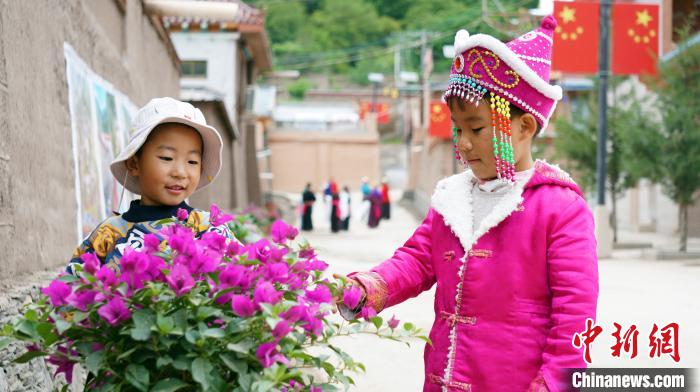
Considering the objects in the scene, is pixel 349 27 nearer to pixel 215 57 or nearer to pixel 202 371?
pixel 215 57

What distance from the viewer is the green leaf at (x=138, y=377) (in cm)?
205

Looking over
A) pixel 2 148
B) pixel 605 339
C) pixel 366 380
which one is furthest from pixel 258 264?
pixel 605 339

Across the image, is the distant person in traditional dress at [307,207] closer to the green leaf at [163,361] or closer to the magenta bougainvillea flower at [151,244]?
the magenta bougainvillea flower at [151,244]

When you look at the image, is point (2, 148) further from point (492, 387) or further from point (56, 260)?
point (492, 387)

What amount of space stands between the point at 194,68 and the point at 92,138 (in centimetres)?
2060

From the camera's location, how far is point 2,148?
13.4 feet

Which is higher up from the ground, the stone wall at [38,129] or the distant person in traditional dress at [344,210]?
the stone wall at [38,129]

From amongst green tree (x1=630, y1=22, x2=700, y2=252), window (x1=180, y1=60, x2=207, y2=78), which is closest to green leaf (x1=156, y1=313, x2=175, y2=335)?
green tree (x1=630, y1=22, x2=700, y2=252)

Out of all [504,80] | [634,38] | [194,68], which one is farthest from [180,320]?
[194,68]

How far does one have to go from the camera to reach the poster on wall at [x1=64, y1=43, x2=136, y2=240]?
21.1ft

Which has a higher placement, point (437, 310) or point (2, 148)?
point (2, 148)

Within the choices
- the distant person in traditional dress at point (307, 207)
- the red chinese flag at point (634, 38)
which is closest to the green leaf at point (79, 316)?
the red chinese flag at point (634, 38)

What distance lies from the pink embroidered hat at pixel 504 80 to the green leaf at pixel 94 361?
135cm

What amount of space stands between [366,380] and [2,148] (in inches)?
114
